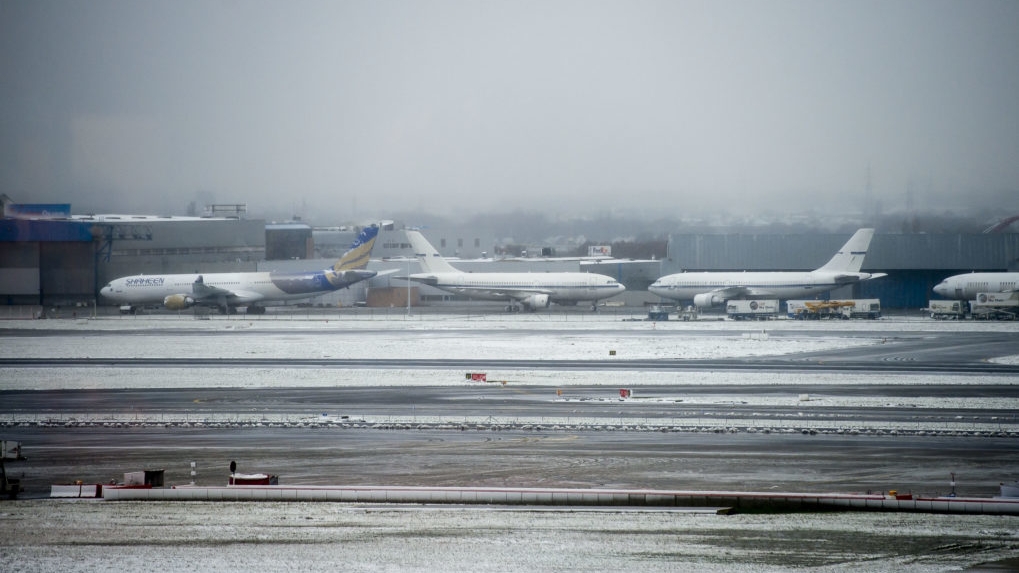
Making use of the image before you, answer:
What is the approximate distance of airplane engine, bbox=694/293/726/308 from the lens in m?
88.6

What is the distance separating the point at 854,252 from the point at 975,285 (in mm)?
11504

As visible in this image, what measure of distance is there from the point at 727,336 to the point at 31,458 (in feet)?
161

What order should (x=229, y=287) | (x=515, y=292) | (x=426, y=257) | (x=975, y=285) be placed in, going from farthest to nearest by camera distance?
(x=426, y=257) → (x=515, y=292) → (x=229, y=287) → (x=975, y=285)

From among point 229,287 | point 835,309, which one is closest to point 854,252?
point 835,309

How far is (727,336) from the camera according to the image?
65125mm

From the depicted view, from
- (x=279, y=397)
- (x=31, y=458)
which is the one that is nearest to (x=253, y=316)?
(x=279, y=397)

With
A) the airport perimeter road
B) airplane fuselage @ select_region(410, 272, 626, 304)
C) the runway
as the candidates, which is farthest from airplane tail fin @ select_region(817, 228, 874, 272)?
the airport perimeter road

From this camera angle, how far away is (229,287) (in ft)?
299

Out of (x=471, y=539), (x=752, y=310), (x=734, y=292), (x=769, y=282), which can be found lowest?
(x=471, y=539)

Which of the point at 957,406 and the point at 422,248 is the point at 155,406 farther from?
the point at 422,248

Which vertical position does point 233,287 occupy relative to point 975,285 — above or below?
below

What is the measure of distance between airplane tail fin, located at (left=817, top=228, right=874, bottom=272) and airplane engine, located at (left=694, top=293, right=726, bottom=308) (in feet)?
45.7

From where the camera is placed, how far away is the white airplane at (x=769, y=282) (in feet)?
291

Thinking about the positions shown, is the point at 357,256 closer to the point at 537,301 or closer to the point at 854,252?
the point at 537,301
